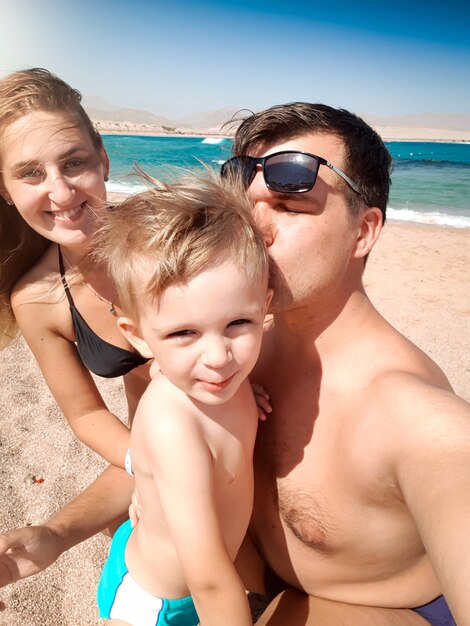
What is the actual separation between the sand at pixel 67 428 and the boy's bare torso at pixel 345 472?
4.40 feet

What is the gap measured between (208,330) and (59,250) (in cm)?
156

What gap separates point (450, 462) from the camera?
4.10 feet

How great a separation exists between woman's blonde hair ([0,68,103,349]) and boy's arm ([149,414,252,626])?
163cm

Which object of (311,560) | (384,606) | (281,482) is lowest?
(384,606)

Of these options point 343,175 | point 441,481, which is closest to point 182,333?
point 441,481

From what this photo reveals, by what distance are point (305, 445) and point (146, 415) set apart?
66 centimetres

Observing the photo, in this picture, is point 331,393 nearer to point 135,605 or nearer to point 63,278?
point 135,605

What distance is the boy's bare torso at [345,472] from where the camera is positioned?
1.62 m

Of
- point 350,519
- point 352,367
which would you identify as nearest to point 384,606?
point 350,519

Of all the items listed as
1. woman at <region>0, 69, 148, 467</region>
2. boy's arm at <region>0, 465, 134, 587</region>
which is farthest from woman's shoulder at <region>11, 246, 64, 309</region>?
boy's arm at <region>0, 465, 134, 587</region>

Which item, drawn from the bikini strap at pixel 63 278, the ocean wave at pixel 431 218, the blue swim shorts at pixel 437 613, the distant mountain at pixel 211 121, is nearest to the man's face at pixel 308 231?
the bikini strap at pixel 63 278

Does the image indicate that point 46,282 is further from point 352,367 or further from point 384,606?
point 384,606

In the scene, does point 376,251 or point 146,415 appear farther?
point 376,251

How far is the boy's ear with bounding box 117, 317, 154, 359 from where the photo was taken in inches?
64.2
